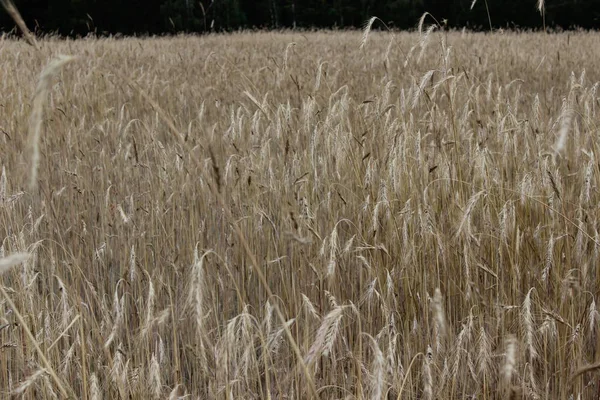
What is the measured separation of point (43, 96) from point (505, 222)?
129cm

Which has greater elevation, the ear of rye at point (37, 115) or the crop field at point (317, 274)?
the ear of rye at point (37, 115)

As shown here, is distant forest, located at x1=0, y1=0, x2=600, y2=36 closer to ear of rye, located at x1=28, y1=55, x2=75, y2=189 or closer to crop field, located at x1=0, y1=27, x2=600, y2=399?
crop field, located at x1=0, y1=27, x2=600, y2=399

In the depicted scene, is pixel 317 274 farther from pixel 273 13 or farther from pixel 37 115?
pixel 273 13

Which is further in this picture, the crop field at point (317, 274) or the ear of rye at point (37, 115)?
the crop field at point (317, 274)

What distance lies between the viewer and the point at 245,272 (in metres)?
2.02

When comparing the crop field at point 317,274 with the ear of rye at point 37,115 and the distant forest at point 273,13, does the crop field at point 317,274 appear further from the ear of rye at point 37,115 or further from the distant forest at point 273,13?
the distant forest at point 273,13

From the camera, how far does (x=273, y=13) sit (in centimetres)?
2753

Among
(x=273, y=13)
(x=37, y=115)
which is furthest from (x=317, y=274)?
(x=273, y=13)

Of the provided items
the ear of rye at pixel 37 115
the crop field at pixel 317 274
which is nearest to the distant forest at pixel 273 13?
the crop field at pixel 317 274

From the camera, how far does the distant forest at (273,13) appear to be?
956 inches

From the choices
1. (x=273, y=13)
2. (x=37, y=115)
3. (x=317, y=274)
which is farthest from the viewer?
(x=273, y=13)

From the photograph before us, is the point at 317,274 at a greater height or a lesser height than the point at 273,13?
lesser

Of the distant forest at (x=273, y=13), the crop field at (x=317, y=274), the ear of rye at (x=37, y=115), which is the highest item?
the distant forest at (x=273, y=13)

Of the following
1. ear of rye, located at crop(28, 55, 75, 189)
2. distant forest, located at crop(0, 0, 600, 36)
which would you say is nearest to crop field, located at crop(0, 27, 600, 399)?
ear of rye, located at crop(28, 55, 75, 189)
